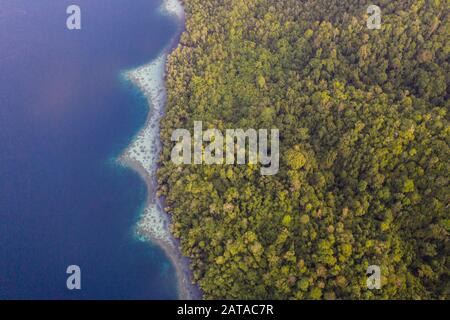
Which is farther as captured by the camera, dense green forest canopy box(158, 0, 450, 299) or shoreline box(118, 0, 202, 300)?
shoreline box(118, 0, 202, 300)

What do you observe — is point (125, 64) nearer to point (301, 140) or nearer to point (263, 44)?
point (263, 44)

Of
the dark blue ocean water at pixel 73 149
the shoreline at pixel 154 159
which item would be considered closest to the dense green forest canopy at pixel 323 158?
the shoreline at pixel 154 159

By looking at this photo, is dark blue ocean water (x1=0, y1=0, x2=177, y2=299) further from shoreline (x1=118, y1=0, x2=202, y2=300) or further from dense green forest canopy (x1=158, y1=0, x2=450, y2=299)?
dense green forest canopy (x1=158, y1=0, x2=450, y2=299)

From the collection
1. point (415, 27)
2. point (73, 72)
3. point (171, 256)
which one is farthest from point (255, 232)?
point (73, 72)

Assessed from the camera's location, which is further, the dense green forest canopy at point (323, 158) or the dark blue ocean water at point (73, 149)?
the dark blue ocean water at point (73, 149)

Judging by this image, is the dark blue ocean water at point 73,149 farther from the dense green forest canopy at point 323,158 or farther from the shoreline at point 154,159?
the dense green forest canopy at point 323,158

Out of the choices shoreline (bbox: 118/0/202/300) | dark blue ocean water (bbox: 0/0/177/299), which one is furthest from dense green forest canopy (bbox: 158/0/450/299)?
dark blue ocean water (bbox: 0/0/177/299)
